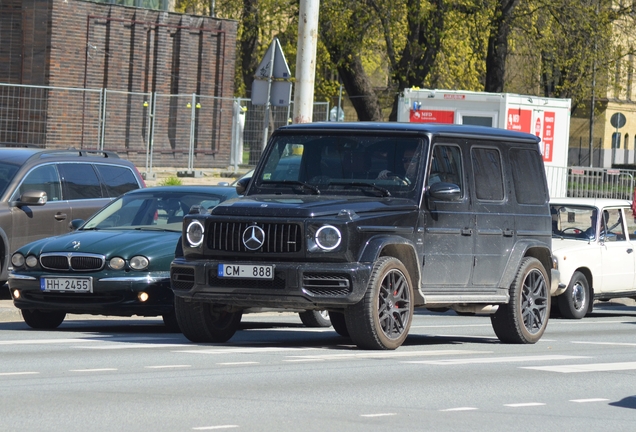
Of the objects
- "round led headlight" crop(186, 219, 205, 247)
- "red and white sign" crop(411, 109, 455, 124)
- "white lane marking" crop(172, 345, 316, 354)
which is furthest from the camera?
"red and white sign" crop(411, 109, 455, 124)

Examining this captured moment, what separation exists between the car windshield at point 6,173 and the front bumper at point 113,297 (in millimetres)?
3798

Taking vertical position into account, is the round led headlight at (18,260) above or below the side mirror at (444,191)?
below

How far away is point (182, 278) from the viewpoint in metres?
11.5

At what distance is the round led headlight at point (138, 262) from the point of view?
13.0 metres

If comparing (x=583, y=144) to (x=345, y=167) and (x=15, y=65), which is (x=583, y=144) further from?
(x=345, y=167)

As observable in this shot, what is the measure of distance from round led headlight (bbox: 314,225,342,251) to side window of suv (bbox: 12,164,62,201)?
6.70 meters

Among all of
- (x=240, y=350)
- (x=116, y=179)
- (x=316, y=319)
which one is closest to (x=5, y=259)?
(x=116, y=179)

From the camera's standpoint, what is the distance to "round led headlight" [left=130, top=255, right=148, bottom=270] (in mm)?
13000

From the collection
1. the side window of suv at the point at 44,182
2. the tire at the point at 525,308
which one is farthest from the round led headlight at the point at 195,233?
the side window of suv at the point at 44,182

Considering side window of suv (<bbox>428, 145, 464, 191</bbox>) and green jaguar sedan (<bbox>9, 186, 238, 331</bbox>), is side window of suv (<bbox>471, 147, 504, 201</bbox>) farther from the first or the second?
green jaguar sedan (<bbox>9, 186, 238, 331</bbox>)

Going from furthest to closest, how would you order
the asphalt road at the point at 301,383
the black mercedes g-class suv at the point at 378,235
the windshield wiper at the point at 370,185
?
the windshield wiper at the point at 370,185 → the black mercedes g-class suv at the point at 378,235 → the asphalt road at the point at 301,383

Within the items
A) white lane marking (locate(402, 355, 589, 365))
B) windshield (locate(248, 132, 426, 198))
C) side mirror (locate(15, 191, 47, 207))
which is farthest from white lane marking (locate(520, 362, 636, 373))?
side mirror (locate(15, 191, 47, 207))

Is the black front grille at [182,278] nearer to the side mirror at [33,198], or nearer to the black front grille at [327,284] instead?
the black front grille at [327,284]

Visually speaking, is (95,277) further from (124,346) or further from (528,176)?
(528,176)
